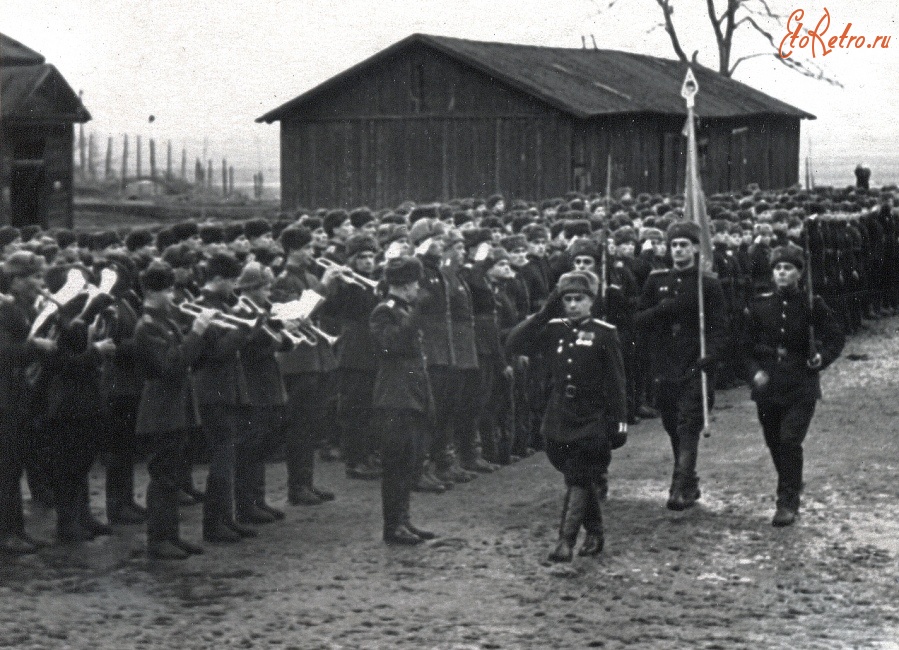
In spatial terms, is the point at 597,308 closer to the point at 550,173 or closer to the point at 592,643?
the point at 592,643

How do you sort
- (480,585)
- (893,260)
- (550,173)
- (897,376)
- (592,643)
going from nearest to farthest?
(592,643)
(480,585)
(897,376)
(893,260)
(550,173)

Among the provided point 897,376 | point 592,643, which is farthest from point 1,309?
point 897,376

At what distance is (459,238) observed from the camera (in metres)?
12.8

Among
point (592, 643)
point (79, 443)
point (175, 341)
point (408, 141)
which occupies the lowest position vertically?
point (592, 643)

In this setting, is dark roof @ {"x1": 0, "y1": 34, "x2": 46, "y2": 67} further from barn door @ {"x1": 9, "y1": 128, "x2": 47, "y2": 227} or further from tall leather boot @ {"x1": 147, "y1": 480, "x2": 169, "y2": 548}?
tall leather boot @ {"x1": 147, "y1": 480, "x2": 169, "y2": 548}

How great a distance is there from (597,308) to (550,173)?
20.7m

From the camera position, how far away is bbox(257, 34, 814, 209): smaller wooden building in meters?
33.1

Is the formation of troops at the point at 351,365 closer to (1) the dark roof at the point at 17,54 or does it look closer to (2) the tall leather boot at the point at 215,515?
(2) the tall leather boot at the point at 215,515

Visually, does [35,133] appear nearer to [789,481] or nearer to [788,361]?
[788,361]

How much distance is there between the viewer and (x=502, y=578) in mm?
9375

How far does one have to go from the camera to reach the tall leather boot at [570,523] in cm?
977

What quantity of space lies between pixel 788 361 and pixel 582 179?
21.8m

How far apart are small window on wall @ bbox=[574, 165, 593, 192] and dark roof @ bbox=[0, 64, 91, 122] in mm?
10551

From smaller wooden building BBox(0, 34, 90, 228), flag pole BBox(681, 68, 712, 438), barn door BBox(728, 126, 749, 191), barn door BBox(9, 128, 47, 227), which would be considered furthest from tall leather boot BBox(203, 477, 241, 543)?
barn door BBox(728, 126, 749, 191)
